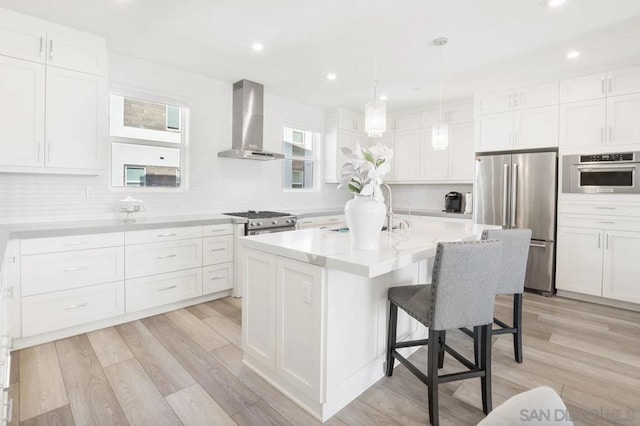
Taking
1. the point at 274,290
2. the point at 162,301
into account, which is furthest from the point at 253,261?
the point at 162,301

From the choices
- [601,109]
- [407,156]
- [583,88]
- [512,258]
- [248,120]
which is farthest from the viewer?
[407,156]

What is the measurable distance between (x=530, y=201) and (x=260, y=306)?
11.9 ft

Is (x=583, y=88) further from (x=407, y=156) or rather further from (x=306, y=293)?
(x=306, y=293)

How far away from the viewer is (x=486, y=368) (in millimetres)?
1879

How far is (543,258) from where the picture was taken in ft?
13.3

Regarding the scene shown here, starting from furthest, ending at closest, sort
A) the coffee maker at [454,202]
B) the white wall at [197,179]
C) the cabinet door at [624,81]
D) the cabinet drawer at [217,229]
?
the coffee maker at [454,202], the cabinet drawer at [217,229], the cabinet door at [624,81], the white wall at [197,179]

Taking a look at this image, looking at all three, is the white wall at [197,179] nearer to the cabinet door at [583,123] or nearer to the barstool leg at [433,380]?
the barstool leg at [433,380]

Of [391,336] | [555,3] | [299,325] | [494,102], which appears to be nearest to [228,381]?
[299,325]

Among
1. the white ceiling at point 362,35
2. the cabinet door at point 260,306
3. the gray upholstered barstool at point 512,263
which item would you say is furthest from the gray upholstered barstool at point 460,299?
the white ceiling at point 362,35

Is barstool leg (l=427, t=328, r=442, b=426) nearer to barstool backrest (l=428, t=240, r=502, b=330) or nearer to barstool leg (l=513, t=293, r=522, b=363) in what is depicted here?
barstool backrest (l=428, t=240, r=502, b=330)

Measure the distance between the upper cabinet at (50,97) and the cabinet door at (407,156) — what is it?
4316 mm

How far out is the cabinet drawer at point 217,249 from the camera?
362 cm

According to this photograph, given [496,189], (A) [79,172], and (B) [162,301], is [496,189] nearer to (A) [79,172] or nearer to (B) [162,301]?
(B) [162,301]

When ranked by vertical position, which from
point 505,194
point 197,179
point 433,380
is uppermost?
point 197,179
